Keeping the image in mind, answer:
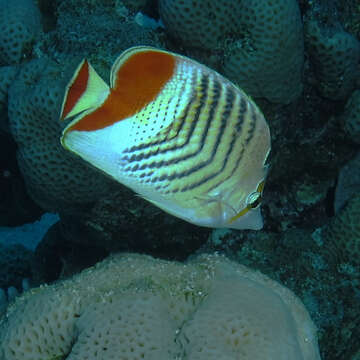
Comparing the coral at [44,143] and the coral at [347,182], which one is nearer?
the coral at [44,143]

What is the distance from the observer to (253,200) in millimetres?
1512

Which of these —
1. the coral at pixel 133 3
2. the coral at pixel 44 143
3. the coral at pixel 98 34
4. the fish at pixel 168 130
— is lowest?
the coral at pixel 44 143

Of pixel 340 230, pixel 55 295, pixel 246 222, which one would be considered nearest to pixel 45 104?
pixel 55 295

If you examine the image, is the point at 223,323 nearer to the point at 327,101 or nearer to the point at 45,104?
the point at 45,104

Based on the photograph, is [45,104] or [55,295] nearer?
[55,295]

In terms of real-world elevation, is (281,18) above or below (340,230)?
above

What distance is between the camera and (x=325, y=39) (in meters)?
3.41

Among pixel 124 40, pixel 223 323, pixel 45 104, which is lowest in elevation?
pixel 223 323

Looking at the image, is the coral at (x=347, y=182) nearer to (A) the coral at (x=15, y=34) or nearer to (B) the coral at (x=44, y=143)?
(B) the coral at (x=44, y=143)

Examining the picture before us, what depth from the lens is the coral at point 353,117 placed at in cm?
375

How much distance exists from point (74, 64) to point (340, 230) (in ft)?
8.52

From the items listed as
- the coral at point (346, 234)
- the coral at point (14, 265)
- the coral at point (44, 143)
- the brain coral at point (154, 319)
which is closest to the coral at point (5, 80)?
the coral at point (44, 143)

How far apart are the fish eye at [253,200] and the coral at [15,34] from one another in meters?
2.60

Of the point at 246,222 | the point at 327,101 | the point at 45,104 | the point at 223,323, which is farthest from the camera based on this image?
the point at 327,101
